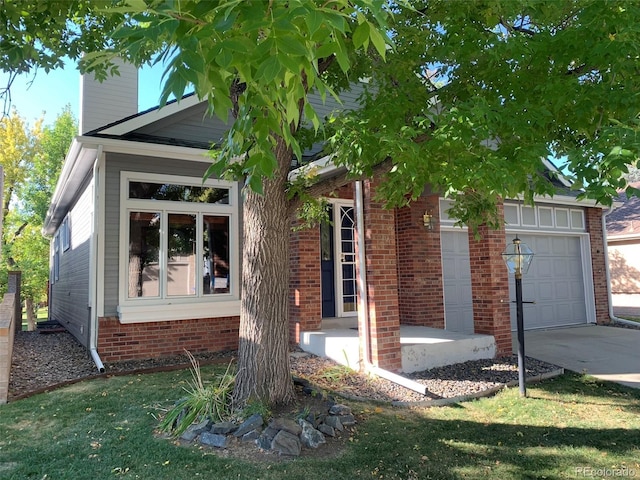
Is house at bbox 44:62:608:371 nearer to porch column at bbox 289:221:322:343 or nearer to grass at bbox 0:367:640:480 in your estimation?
porch column at bbox 289:221:322:343

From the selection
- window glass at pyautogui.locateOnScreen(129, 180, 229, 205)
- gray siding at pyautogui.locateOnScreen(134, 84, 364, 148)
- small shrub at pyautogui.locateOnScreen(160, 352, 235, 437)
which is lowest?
small shrub at pyautogui.locateOnScreen(160, 352, 235, 437)

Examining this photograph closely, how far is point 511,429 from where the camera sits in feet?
15.3

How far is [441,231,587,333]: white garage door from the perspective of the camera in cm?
966

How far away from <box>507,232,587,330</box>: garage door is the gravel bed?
13.7 ft

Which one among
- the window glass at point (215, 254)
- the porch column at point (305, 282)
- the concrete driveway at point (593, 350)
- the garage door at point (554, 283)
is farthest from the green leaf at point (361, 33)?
the garage door at point (554, 283)

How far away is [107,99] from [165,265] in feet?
13.0

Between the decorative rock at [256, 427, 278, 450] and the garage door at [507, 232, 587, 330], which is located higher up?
the garage door at [507, 232, 587, 330]

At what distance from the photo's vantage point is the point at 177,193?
7.87m

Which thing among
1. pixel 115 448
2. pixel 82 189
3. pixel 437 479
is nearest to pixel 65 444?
pixel 115 448

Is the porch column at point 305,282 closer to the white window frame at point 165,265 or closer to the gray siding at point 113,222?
the white window frame at point 165,265

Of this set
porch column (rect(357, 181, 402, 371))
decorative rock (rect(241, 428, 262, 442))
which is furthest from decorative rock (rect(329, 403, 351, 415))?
porch column (rect(357, 181, 402, 371))

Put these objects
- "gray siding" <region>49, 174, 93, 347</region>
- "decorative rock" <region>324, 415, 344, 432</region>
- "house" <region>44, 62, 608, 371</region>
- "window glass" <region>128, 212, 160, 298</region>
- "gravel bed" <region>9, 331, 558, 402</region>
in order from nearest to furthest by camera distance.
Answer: "decorative rock" <region>324, 415, 344, 432</region>, "gravel bed" <region>9, 331, 558, 402</region>, "house" <region>44, 62, 608, 371</region>, "window glass" <region>128, 212, 160, 298</region>, "gray siding" <region>49, 174, 93, 347</region>

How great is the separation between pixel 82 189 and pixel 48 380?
15.8 feet

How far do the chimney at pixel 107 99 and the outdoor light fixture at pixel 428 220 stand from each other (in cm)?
642
